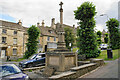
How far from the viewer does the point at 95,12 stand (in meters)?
16.8

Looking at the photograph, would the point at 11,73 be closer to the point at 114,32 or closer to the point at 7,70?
the point at 7,70

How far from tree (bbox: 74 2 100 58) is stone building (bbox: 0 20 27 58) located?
22.7 metres

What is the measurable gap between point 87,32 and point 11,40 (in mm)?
24613

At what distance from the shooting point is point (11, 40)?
30.9 m

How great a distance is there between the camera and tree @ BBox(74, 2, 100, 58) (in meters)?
16.4

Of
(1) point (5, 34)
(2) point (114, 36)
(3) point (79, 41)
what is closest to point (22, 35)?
(1) point (5, 34)

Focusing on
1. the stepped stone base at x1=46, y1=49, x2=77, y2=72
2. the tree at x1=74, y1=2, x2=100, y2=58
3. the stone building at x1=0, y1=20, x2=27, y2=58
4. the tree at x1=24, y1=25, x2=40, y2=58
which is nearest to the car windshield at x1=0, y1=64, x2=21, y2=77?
the stepped stone base at x1=46, y1=49, x2=77, y2=72

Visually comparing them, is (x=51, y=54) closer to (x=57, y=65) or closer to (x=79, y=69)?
(x=57, y=65)

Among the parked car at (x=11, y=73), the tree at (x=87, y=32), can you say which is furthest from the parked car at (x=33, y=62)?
the tree at (x=87, y=32)

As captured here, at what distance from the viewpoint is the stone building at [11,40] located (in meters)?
29.0

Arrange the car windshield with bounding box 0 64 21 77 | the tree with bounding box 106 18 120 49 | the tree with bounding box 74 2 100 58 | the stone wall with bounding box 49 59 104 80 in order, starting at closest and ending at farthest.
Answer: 1. the car windshield with bounding box 0 64 21 77
2. the stone wall with bounding box 49 59 104 80
3. the tree with bounding box 74 2 100 58
4. the tree with bounding box 106 18 120 49

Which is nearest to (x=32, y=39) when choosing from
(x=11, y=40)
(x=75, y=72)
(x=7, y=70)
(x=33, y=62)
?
(x=11, y=40)

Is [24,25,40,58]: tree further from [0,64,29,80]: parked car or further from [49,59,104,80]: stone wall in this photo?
[0,64,29,80]: parked car

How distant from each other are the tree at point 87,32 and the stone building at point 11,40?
22736 millimetres
